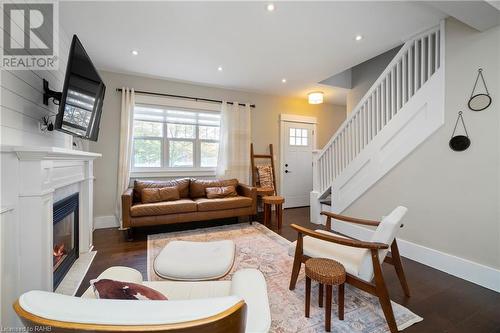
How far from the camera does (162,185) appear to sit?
11.8 feet

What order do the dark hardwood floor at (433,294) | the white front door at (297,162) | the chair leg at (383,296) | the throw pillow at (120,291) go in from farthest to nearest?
1. the white front door at (297,162)
2. the dark hardwood floor at (433,294)
3. the chair leg at (383,296)
4. the throw pillow at (120,291)

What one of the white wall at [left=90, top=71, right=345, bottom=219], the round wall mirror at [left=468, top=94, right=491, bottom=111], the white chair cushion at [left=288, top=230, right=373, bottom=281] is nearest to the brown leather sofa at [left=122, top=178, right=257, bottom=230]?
the white wall at [left=90, top=71, right=345, bottom=219]

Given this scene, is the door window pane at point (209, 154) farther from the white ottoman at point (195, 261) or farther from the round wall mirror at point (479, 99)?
the round wall mirror at point (479, 99)

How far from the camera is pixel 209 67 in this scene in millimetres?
3387

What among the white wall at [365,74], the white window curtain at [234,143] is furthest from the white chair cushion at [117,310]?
the white wall at [365,74]

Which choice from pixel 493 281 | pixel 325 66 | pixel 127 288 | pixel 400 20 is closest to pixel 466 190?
pixel 493 281

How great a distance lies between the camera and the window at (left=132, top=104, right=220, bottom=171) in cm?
384

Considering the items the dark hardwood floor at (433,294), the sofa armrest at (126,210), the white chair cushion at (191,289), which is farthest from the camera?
the sofa armrest at (126,210)

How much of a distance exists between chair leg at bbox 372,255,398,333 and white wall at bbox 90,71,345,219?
355 cm

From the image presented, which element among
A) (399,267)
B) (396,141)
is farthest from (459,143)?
(399,267)

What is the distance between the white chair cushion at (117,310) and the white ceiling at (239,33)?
7.83ft

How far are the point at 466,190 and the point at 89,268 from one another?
389cm

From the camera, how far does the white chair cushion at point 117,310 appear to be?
1.64ft

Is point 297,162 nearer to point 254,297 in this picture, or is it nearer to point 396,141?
point 396,141
